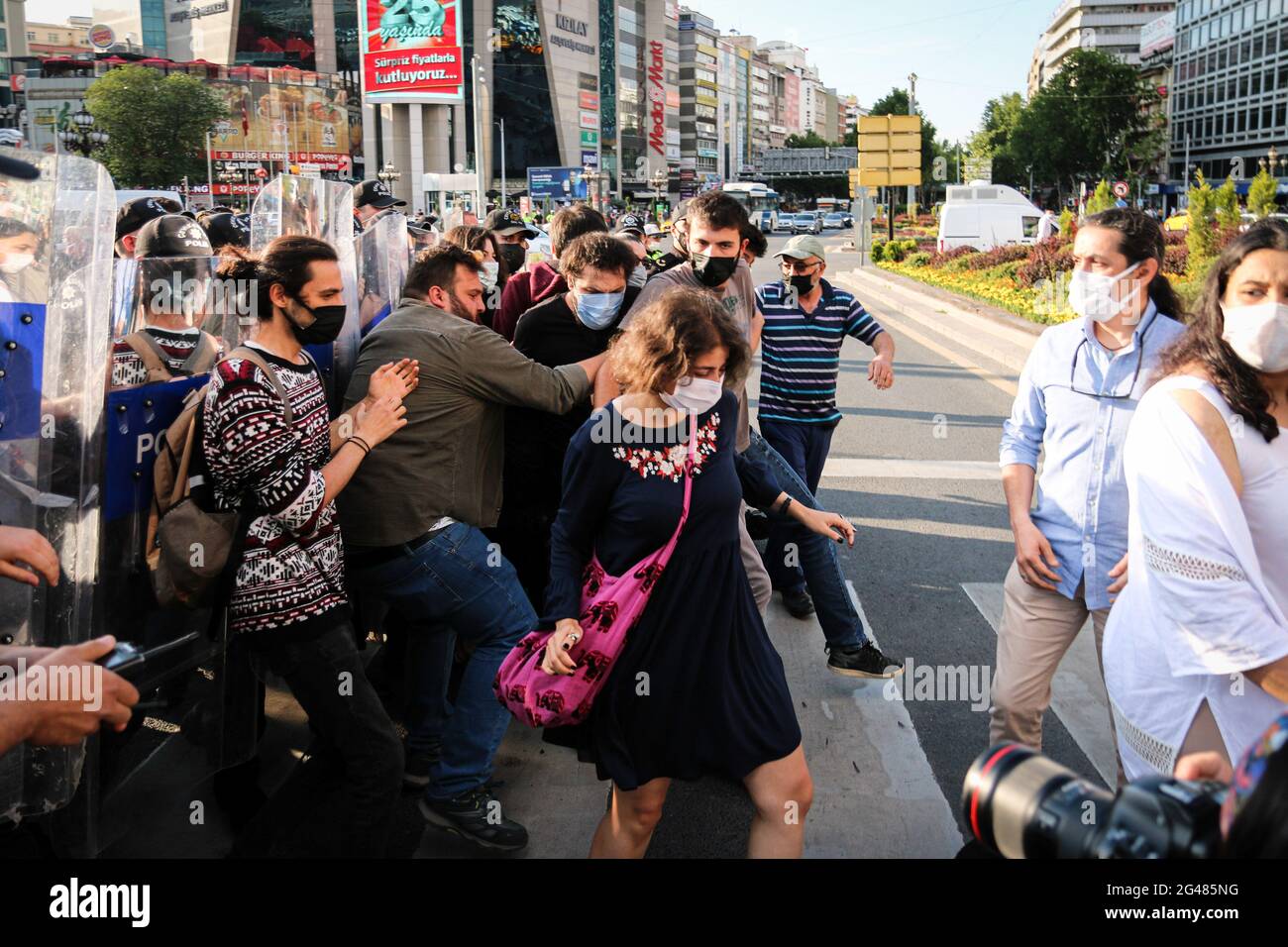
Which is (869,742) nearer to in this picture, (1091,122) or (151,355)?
(151,355)

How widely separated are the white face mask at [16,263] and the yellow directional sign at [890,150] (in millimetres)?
30616

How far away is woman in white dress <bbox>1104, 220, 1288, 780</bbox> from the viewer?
85.7 inches

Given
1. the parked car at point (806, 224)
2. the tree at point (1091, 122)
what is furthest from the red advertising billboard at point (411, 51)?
the tree at point (1091, 122)

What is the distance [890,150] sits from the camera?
31.7 meters

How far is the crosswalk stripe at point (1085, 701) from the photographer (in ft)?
13.9

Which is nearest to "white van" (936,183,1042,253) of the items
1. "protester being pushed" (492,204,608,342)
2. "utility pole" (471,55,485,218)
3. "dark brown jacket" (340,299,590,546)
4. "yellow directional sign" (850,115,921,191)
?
"yellow directional sign" (850,115,921,191)

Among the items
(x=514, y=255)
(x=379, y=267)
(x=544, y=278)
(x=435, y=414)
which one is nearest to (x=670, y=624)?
(x=435, y=414)

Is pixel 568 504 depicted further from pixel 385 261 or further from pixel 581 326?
pixel 385 261

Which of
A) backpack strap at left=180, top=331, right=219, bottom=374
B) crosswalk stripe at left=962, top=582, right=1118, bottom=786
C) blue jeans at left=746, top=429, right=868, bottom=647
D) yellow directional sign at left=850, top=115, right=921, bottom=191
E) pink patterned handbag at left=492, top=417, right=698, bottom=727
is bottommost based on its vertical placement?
crosswalk stripe at left=962, top=582, right=1118, bottom=786

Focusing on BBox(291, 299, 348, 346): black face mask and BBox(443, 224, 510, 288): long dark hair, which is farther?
BBox(443, 224, 510, 288): long dark hair

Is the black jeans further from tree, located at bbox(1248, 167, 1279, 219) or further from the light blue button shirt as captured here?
tree, located at bbox(1248, 167, 1279, 219)

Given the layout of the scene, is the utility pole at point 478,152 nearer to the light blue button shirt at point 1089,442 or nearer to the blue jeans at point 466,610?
the blue jeans at point 466,610

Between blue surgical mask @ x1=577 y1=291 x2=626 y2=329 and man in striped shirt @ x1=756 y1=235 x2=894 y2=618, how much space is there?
1.48m
